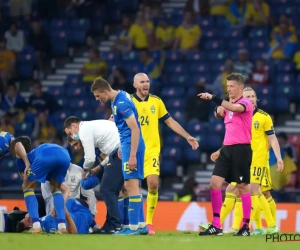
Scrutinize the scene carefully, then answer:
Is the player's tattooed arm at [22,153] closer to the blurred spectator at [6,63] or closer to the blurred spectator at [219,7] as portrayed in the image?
the blurred spectator at [6,63]

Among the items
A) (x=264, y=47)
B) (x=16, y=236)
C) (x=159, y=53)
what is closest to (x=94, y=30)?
(x=159, y=53)

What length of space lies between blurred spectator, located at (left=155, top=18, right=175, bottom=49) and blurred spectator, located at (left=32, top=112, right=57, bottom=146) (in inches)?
126

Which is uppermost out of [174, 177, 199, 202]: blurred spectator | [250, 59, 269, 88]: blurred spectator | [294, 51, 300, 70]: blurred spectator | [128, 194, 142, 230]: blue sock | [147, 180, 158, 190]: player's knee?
[294, 51, 300, 70]: blurred spectator

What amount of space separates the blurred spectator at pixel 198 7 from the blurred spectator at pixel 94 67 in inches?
93.4

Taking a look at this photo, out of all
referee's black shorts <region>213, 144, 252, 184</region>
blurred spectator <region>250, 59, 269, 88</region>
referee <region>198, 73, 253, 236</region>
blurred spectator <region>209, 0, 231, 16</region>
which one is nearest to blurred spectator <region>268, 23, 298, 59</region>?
blurred spectator <region>250, 59, 269, 88</region>

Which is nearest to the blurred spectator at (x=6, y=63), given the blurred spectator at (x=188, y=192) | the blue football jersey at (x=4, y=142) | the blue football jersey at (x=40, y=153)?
the blurred spectator at (x=188, y=192)

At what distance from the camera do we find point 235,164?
39.1 ft

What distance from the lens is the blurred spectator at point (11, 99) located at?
21297 millimetres

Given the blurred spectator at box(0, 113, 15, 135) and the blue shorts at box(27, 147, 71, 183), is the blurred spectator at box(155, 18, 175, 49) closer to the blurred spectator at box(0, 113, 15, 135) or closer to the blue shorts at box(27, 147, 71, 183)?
the blurred spectator at box(0, 113, 15, 135)

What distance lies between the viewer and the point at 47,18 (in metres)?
23.6

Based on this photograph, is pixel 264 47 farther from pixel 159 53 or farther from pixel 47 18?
pixel 47 18

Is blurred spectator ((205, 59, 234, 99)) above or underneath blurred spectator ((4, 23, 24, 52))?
underneath

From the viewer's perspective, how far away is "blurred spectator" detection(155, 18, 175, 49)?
70.8ft

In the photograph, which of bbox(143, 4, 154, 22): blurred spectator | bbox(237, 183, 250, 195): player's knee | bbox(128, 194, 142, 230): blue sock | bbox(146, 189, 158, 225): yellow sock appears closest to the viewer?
bbox(128, 194, 142, 230): blue sock
